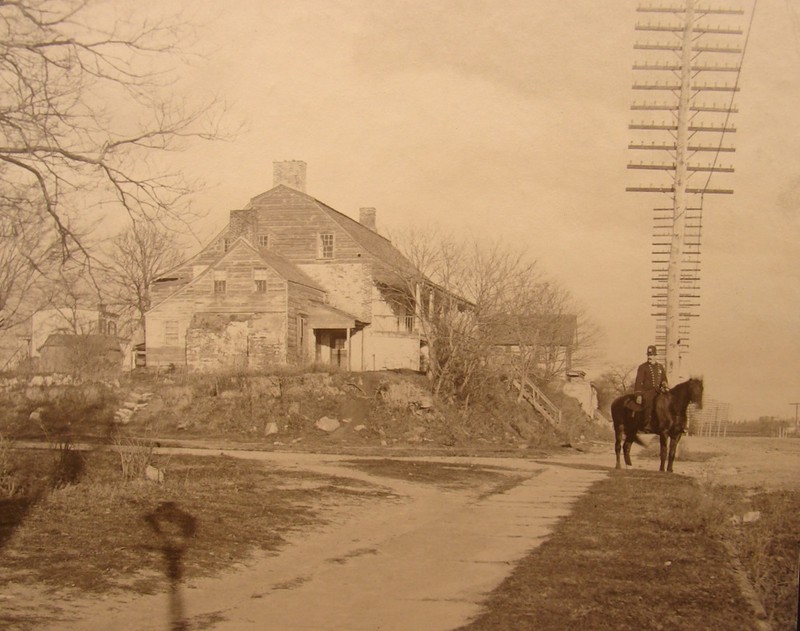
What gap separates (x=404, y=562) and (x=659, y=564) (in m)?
2.83

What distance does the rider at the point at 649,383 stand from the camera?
70.7 ft

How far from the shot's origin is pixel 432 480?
19.6 m

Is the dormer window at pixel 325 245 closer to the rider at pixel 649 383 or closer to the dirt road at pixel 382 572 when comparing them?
the rider at pixel 649 383

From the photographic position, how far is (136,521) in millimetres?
11617

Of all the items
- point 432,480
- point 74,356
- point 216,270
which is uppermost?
point 216,270

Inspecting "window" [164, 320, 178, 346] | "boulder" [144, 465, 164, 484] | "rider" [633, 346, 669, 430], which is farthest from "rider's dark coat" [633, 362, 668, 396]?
"window" [164, 320, 178, 346]

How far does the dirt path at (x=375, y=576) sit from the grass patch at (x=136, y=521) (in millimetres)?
495

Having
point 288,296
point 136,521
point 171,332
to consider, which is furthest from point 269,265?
point 136,521

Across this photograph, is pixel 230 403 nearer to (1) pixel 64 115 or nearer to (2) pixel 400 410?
(2) pixel 400 410

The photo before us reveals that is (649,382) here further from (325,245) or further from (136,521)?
(325,245)

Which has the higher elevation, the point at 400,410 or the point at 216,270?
the point at 216,270

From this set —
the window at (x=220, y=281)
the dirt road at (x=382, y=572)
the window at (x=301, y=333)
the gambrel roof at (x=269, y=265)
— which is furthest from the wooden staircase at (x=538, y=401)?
the dirt road at (x=382, y=572)

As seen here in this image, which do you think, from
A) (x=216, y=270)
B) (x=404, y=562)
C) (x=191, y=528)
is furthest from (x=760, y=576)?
(x=216, y=270)

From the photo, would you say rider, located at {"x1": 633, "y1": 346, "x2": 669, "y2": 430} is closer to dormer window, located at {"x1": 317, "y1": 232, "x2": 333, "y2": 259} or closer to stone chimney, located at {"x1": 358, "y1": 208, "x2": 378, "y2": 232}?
dormer window, located at {"x1": 317, "y1": 232, "x2": 333, "y2": 259}
